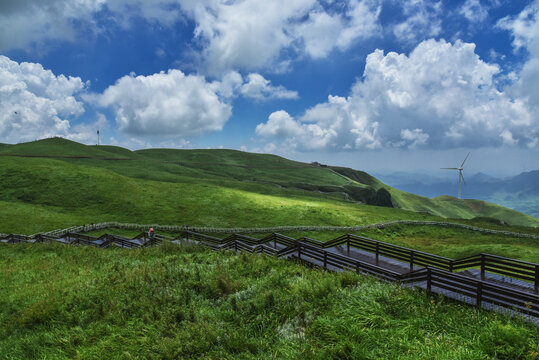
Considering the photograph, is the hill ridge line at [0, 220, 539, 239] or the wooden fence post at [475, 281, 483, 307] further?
the hill ridge line at [0, 220, 539, 239]

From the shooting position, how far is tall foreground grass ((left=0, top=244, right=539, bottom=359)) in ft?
26.8

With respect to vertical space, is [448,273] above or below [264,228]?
above

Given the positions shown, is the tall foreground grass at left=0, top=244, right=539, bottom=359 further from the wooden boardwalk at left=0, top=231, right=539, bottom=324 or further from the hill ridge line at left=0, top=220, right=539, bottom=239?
the hill ridge line at left=0, top=220, right=539, bottom=239

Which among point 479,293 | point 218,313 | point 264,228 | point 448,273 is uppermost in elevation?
point 448,273

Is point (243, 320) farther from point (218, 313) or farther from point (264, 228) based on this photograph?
point (264, 228)

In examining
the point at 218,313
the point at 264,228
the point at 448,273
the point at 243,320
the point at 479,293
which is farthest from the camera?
the point at 264,228

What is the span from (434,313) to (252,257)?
10.2 meters

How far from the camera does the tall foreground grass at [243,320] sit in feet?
26.8

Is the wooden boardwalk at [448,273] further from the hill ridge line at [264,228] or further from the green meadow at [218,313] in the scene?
the hill ridge line at [264,228]

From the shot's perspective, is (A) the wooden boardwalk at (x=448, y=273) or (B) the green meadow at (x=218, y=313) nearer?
(B) the green meadow at (x=218, y=313)

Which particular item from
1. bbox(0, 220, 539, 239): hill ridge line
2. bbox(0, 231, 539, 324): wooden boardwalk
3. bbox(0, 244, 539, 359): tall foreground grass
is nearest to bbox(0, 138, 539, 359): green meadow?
bbox(0, 244, 539, 359): tall foreground grass

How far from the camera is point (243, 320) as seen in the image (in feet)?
34.5

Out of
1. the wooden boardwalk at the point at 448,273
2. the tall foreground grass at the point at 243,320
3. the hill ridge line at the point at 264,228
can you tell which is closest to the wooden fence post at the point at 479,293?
the wooden boardwalk at the point at 448,273

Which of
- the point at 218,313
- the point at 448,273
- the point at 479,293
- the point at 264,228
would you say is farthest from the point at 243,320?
the point at 264,228
